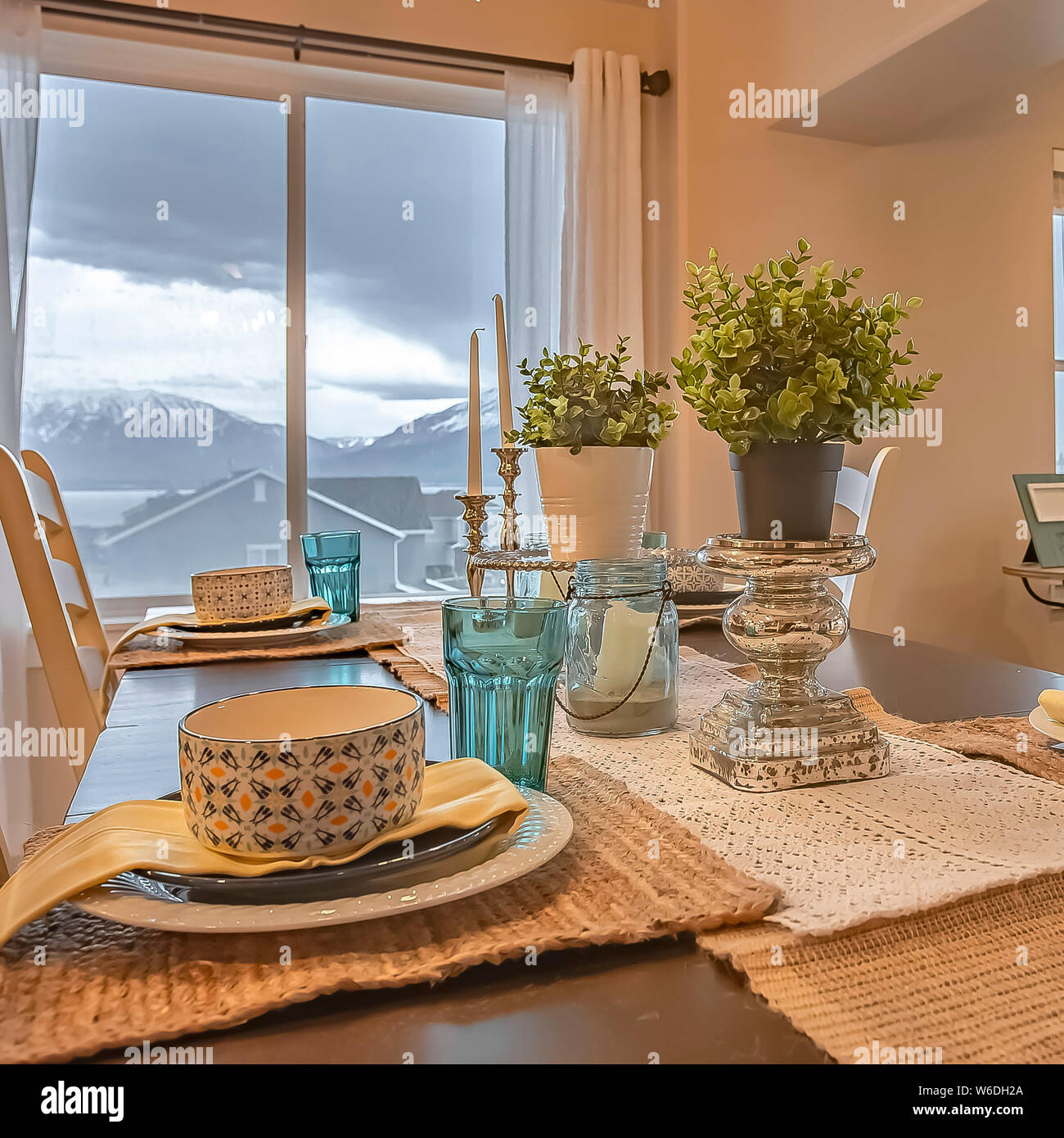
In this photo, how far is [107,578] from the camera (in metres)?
2.74

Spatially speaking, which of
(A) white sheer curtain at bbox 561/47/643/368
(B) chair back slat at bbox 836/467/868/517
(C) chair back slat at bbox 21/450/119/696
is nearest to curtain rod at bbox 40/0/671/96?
(A) white sheer curtain at bbox 561/47/643/368

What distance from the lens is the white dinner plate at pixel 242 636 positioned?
1273 mm

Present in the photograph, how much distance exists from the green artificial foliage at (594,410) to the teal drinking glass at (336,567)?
0.51 metres

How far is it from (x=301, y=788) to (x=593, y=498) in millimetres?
639

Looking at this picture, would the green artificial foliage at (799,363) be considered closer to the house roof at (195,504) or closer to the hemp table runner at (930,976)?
the hemp table runner at (930,976)

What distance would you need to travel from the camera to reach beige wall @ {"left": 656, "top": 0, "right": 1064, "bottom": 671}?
297 centimetres

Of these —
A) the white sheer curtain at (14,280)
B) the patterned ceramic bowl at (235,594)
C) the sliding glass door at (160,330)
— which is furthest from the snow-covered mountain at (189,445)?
the patterned ceramic bowl at (235,594)

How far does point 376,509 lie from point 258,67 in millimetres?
1366

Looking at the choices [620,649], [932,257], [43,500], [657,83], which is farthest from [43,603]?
[932,257]

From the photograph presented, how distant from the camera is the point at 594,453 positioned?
1000 millimetres

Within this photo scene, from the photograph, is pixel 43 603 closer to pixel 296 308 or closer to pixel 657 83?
pixel 296 308

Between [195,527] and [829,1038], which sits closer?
[829,1038]
